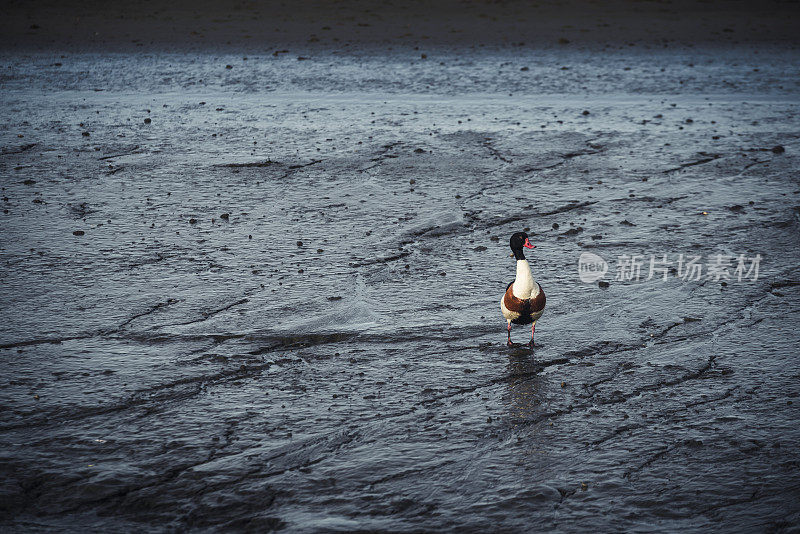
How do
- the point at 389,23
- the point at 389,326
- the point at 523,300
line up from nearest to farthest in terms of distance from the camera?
the point at 523,300 → the point at 389,326 → the point at 389,23

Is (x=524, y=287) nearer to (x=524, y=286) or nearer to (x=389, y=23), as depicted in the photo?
(x=524, y=286)

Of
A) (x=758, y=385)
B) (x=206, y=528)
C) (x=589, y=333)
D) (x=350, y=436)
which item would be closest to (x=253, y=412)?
(x=350, y=436)

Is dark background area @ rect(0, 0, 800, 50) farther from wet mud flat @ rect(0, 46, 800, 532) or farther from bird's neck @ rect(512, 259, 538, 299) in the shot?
bird's neck @ rect(512, 259, 538, 299)

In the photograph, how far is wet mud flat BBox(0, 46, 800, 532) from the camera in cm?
318

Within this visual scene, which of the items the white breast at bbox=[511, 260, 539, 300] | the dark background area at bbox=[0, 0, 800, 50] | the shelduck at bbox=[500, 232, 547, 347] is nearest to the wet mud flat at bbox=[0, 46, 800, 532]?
the shelduck at bbox=[500, 232, 547, 347]

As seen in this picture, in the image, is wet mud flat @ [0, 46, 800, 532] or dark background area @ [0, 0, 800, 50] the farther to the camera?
dark background area @ [0, 0, 800, 50]

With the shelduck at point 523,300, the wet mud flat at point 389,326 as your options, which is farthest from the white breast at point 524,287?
the wet mud flat at point 389,326

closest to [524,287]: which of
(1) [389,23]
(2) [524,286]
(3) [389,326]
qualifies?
(2) [524,286]

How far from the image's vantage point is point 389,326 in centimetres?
445

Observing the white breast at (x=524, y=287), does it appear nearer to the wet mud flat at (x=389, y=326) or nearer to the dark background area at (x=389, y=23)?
the wet mud flat at (x=389, y=326)

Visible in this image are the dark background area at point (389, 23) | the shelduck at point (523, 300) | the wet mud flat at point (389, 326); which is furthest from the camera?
the dark background area at point (389, 23)

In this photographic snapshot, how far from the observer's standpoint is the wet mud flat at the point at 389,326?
10.4 feet

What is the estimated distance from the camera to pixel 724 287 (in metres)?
4.92

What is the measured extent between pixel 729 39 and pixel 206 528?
13044 millimetres
